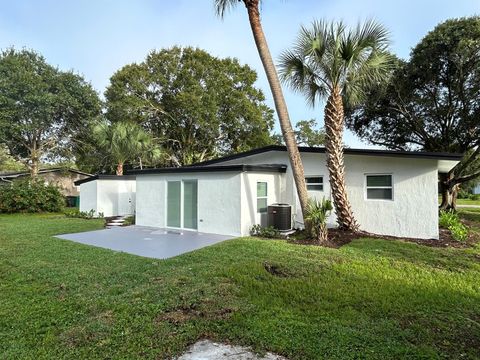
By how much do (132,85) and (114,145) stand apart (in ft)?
29.9

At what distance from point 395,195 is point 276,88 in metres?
5.16

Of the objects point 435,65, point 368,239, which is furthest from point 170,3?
point 435,65

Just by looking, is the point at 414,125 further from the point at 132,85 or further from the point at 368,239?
the point at 132,85

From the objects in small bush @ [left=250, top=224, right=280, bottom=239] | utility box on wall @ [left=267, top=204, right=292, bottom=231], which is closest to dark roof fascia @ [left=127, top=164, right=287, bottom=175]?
utility box on wall @ [left=267, top=204, right=292, bottom=231]

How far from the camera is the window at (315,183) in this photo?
10.2 m

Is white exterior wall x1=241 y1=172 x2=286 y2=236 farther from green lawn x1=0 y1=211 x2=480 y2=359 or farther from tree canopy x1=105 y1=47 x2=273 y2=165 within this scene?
tree canopy x1=105 y1=47 x2=273 y2=165

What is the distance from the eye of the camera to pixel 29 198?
1684 centimetres

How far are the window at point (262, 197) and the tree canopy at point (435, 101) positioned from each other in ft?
22.8

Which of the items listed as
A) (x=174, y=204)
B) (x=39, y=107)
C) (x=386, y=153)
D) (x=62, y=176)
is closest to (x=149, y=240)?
(x=174, y=204)

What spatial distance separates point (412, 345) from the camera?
9.48 ft

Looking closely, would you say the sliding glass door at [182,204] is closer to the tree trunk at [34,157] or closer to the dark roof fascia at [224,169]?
the dark roof fascia at [224,169]

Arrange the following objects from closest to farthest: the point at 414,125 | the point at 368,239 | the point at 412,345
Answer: the point at 412,345
the point at 368,239
the point at 414,125

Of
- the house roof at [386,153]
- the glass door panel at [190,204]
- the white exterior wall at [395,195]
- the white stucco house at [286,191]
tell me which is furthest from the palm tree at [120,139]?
the white exterior wall at [395,195]

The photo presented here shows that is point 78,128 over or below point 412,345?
over
